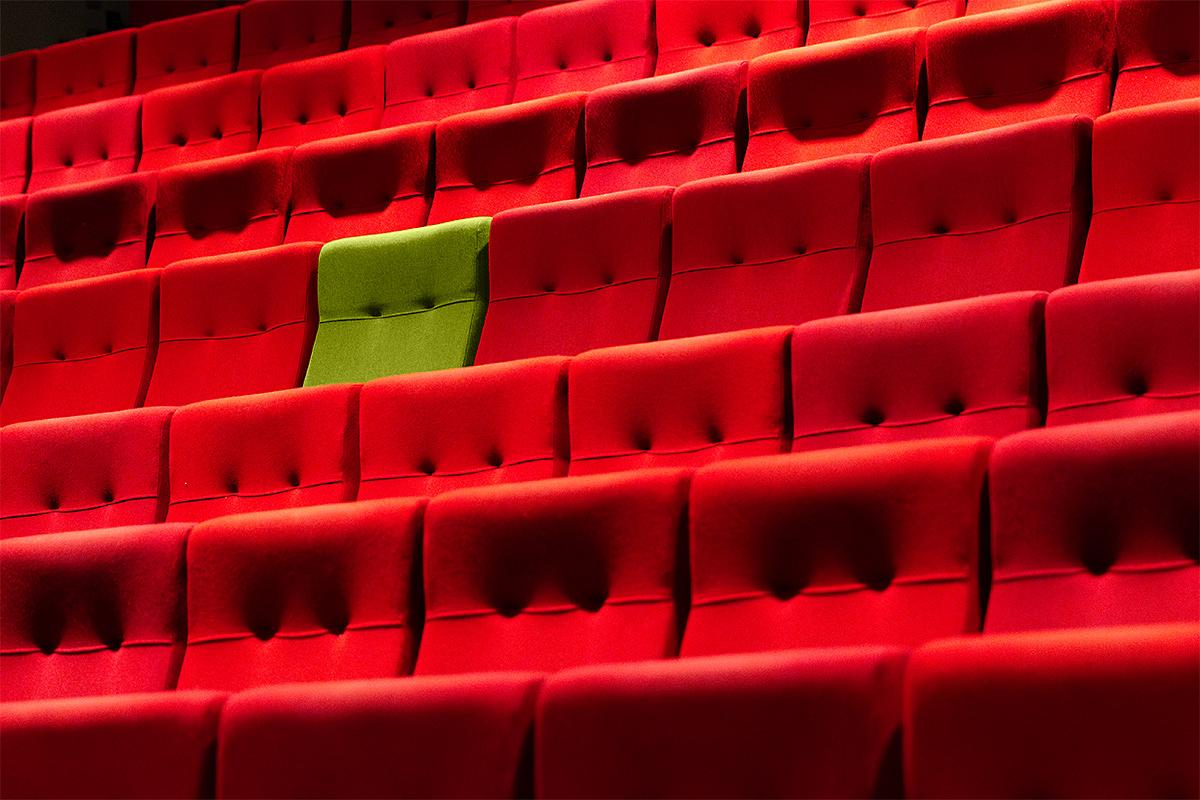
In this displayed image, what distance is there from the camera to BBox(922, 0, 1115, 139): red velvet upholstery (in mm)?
630

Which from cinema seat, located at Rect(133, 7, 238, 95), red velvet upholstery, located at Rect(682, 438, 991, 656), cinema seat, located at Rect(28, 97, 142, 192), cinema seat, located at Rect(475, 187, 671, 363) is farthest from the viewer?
cinema seat, located at Rect(133, 7, 238, 95)

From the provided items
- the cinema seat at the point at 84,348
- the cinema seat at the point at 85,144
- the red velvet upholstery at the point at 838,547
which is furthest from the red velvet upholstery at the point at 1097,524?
the cinema seat at the point at 85,144

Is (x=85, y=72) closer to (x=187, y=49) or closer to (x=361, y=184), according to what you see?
(x=187, y=49)

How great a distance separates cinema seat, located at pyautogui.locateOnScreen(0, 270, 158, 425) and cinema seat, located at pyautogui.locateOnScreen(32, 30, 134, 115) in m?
0.40

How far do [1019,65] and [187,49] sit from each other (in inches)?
25.8

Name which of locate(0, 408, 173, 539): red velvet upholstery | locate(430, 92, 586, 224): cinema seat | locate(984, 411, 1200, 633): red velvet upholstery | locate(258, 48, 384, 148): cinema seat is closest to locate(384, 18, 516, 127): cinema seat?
locate(258, 48, 384, 148): cinema seat

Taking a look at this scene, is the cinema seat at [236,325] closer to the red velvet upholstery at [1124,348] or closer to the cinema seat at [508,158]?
the cinema seat at [508,158]

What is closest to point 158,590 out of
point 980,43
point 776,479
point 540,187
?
point 776,479

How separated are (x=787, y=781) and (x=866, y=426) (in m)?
0.19

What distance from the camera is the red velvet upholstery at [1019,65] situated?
63 cm

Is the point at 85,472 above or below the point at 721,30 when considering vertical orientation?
below

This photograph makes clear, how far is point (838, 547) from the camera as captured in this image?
38cm

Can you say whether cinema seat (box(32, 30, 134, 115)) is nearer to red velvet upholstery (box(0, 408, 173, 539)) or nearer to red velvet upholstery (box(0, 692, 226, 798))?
red velvet upholstery (box(0, 408, 173, 539))

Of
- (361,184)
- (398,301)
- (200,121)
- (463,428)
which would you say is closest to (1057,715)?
(463,428)
